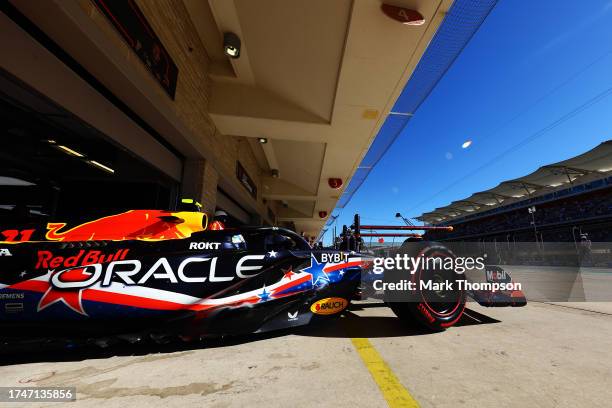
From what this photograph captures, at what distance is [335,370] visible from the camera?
1929 mm

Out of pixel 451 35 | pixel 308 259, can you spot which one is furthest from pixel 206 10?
pixel 308 259

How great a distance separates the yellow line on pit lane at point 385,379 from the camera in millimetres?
1538

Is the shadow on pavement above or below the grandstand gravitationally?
below

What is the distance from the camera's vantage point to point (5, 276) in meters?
2.11

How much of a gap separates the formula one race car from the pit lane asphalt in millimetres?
230

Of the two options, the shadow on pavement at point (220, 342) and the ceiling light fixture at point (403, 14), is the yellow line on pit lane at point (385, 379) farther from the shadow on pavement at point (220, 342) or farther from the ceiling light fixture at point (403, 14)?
the ceiling light fixture at point (403, 14)

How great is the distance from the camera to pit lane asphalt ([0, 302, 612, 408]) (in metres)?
1.58

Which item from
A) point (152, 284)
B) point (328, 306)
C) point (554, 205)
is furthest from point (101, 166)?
point (554, 205)

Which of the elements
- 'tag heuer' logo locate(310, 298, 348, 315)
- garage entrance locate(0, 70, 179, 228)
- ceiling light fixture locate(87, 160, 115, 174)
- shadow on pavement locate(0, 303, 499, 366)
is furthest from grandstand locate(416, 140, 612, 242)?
ceiling light fixture locate(87, 160, 115, 174)

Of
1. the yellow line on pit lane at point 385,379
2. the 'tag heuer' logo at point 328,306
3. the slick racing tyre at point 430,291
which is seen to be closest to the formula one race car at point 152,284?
the 'tag heuer' logo at point 328,306

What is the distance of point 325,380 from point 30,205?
639cm

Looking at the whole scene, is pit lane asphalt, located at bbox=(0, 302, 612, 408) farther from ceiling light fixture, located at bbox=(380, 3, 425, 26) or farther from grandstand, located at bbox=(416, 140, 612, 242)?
grandstand, located at bbox=(416, 140, 612, 242)

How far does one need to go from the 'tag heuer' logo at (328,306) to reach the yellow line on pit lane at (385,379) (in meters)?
0.42

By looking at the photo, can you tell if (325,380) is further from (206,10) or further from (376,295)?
(206,10)
